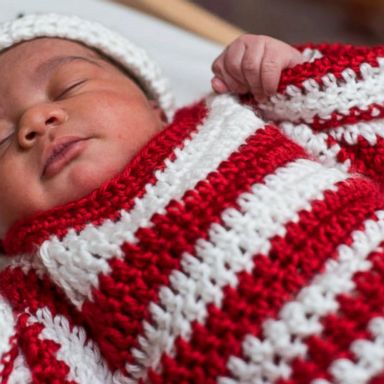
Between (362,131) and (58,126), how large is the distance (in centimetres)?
44

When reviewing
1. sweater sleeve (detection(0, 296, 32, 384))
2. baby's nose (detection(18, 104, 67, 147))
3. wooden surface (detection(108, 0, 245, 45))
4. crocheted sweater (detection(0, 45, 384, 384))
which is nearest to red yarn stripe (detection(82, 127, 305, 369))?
crocheted sweater (detection(0, 45, 384, 384))

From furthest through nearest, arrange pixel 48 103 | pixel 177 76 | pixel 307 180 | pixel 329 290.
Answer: pixel 177 76 → pixel 48 103 → pixel 307 180 → pixel 329 290

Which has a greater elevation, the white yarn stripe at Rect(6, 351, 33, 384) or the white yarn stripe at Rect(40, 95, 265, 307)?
the white yarn stripe at Rect(40, 95, 265, 307)

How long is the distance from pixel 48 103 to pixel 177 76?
1.62 ft

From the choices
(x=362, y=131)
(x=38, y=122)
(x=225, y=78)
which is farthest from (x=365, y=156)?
(x=38, y=122)

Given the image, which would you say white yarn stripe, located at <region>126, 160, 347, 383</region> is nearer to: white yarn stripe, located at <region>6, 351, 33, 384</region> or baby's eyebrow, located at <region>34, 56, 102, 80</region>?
white yarn stripe, located at <region>6, 351, 33, 384</region>

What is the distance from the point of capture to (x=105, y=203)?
79 cm

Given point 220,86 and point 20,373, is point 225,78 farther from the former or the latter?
point 20,373

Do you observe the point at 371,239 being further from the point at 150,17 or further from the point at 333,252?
the point at 150,17

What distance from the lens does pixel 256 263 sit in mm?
699

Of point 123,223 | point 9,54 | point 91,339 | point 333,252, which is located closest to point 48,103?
point 9,54

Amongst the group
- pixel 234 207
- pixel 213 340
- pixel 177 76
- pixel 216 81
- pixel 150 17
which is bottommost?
pixel 213 340

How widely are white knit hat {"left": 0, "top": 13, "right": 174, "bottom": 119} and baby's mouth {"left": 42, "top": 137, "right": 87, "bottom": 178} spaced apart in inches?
9.9

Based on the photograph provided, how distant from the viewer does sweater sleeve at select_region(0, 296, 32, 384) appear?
2.50 feet
